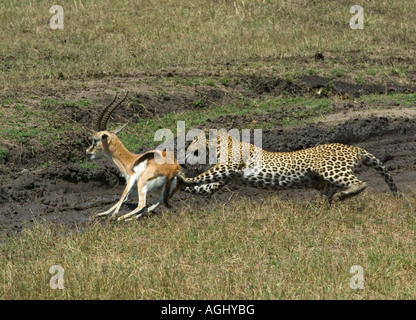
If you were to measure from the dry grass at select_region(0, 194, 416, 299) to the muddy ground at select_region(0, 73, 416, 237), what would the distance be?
2.96 feet

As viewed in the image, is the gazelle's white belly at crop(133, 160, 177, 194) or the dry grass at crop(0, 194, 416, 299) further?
the gazelle's white belly at crop(133, 160, 177, 194)

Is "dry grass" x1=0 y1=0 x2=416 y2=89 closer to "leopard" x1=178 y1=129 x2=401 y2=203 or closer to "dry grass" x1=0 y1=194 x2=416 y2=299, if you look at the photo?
"leopard" x1=178 y1=129 x2=401 y2=203

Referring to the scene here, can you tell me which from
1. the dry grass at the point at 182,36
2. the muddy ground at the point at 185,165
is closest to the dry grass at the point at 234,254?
the muddy ground at the point at 185,165

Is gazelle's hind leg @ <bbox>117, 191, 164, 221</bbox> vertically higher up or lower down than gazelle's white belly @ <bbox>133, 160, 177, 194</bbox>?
lower down

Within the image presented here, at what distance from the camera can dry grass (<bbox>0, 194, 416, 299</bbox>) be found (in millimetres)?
7551

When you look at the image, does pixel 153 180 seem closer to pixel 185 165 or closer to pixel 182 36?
pixel 185 165

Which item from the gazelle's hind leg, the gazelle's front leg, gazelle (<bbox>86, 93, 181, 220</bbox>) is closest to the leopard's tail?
gazelle (<bbox>86, 93, 181, 220</bbox>)

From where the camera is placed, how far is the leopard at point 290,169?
1034cm

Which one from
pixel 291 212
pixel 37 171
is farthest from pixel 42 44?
pixel 291 212

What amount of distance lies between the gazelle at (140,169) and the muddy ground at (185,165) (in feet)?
1.30

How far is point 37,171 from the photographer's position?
12.0m

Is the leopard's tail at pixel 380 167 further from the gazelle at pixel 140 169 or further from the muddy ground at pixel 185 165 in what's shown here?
the gazelle at pixel 140 169

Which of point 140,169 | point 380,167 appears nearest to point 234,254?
point 140,169

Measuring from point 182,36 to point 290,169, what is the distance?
10023 millimetres
